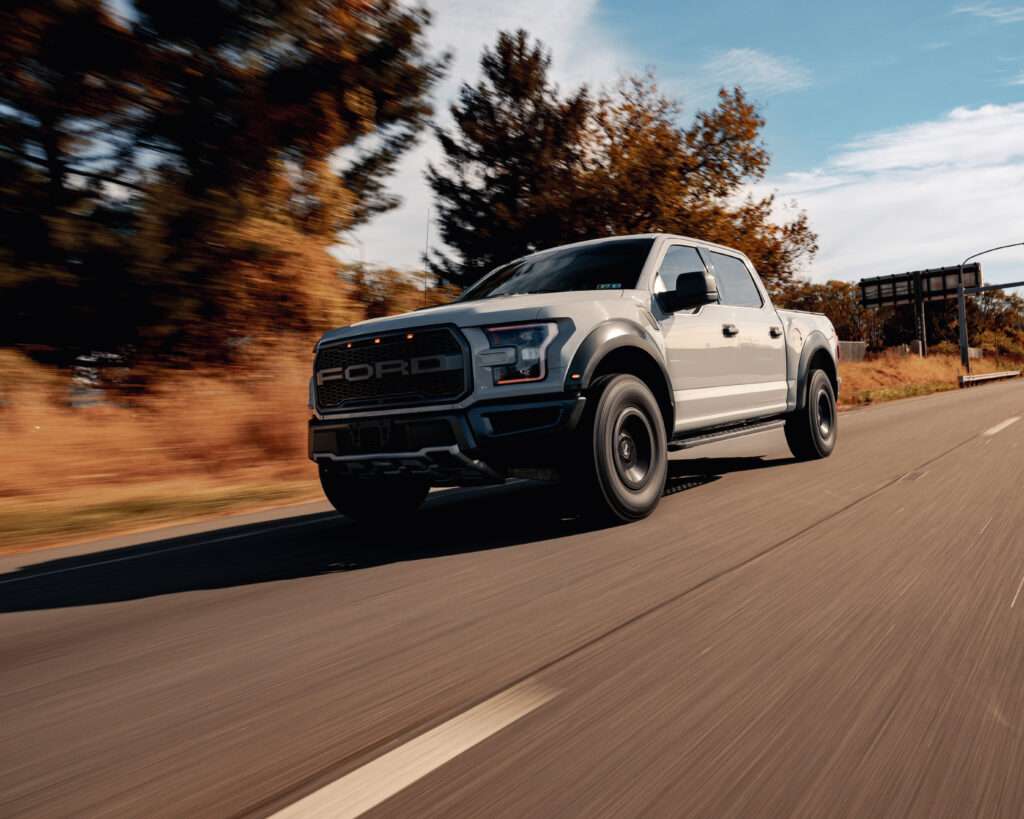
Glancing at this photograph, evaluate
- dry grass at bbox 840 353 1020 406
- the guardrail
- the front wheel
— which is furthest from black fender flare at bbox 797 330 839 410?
the guardrail

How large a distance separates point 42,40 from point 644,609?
1125 centimetres

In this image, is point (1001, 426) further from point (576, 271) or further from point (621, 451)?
point (621, 451)

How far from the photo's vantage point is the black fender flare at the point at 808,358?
9109 millimetres

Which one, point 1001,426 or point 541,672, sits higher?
point 541,672

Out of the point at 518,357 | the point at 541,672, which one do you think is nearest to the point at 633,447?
the point at 518,357

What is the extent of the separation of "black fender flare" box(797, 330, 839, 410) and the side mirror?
2705 millimetres

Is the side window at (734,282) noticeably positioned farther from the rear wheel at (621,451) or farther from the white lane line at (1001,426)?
the white lane line at (1001,426)

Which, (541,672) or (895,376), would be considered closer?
(541,672)

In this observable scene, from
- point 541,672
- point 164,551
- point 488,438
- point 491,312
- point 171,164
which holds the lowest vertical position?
point 164,551

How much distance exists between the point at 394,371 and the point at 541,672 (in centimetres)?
299

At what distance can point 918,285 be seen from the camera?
61.0 m

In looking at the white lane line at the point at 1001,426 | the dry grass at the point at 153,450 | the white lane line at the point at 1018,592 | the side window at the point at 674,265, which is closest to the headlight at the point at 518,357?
the side window at the point at 674,265

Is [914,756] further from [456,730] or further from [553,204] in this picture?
[553,204]

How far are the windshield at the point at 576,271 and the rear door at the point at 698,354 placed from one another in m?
0.22
